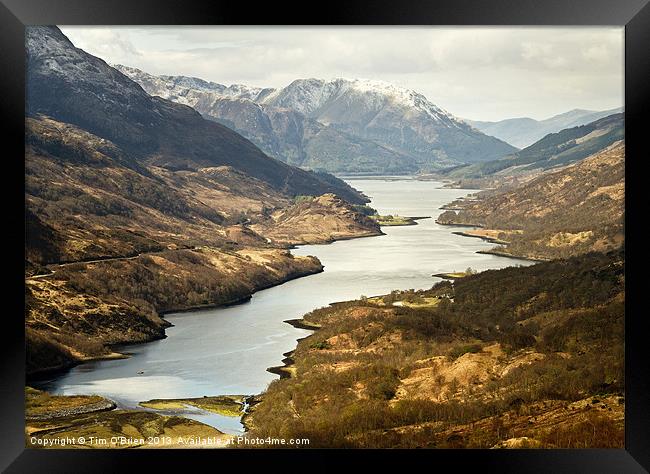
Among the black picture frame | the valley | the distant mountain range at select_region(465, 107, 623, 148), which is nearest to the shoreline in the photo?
the valley

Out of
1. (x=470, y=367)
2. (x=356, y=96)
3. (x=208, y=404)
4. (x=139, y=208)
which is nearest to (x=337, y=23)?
(x=356, y=96)

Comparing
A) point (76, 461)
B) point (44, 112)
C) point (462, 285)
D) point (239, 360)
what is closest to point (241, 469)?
point (76, 461)

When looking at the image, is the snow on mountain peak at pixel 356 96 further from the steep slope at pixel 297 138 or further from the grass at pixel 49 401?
the grass at pixel 49 401

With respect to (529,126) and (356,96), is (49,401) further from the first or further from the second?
(529,126)

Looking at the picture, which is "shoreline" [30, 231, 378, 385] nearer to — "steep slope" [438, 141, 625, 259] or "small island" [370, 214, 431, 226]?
"small island" [370, 214, 431, 226]

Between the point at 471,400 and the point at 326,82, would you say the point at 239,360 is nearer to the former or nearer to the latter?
the point at 471,400

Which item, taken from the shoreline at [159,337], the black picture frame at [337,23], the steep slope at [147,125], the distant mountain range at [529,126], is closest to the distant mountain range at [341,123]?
the distant mountain range at [529,126]
